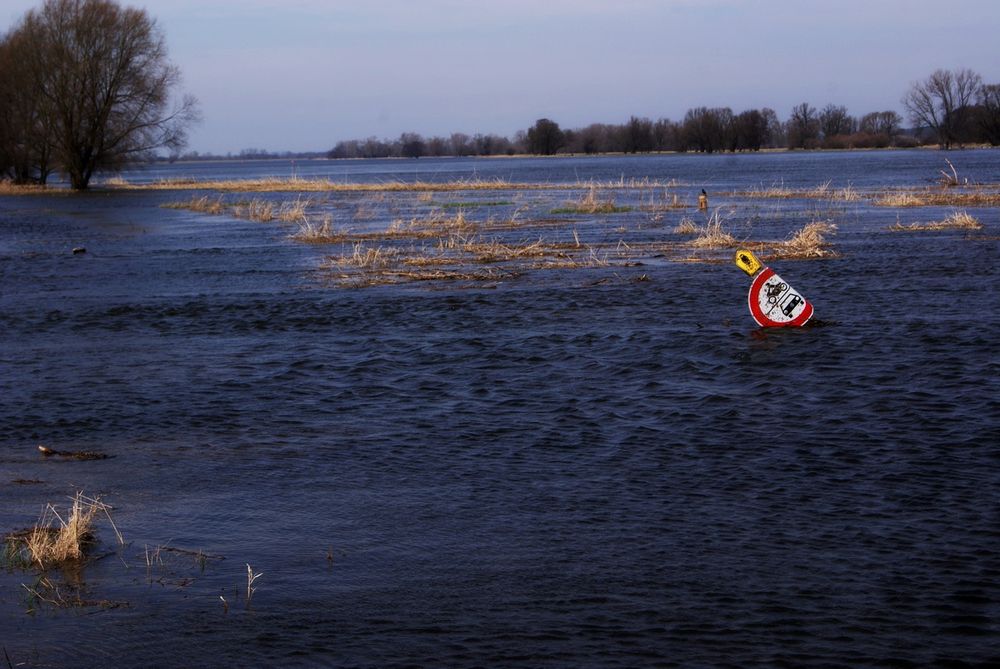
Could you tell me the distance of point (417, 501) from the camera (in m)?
8.59

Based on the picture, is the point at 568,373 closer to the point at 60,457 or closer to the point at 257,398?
the point at 257,398

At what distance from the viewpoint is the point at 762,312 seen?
15266 mm

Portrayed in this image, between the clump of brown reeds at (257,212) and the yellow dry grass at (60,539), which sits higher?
the clump of brown reeds at (257,212)

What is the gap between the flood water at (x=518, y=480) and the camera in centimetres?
618

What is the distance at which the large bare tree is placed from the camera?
7075 cm

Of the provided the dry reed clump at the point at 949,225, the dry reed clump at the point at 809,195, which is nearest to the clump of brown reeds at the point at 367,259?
the dry reed clump at the point at 949,225

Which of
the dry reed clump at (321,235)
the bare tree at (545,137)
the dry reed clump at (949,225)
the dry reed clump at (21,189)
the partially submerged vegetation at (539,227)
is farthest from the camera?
the bare tree at (545,137)

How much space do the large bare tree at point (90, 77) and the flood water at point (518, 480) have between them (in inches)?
2269

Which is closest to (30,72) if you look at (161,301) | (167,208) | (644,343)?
(167,208)

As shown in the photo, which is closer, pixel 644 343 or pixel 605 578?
pixel 605 578

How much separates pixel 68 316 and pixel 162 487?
11.2 metres

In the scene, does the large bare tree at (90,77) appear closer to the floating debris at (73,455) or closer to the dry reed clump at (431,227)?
the dry reed clump at (431,227)

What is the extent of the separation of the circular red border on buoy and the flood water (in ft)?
0.97

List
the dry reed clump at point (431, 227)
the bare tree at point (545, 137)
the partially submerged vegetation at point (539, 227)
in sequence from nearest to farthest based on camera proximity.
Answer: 1. the partially submerged vegetation at point (539, 227)
2. the dry reed clump at point (431, 227)
3. the bare tree at point (545, 137)
